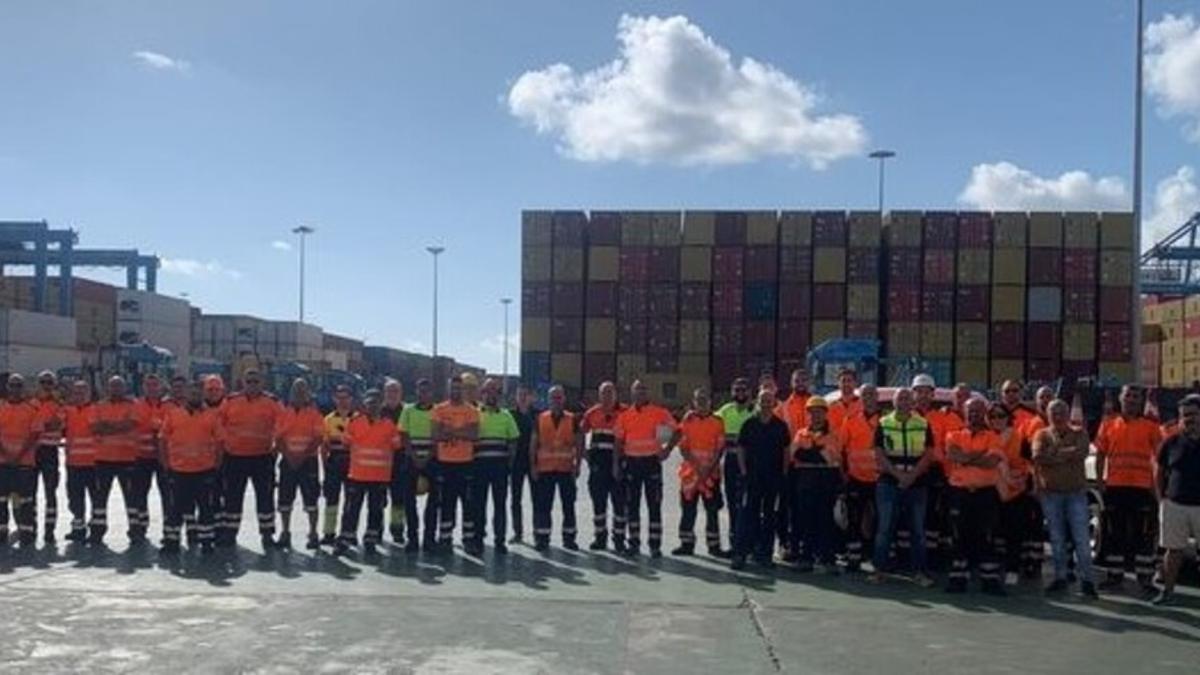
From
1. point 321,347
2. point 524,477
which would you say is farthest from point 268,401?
point 321,347

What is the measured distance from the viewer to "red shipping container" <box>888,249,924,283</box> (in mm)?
45750

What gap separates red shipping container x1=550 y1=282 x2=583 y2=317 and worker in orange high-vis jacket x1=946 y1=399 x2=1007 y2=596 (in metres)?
35.7

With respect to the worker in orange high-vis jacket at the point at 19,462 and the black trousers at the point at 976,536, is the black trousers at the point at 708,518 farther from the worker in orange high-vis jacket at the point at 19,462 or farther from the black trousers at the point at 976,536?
the worker in orange high-vis jacket at the point at 19,462

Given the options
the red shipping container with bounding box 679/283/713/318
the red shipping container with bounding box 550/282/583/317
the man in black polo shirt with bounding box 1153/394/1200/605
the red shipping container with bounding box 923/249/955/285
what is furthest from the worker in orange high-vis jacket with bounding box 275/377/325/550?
the red shipping container with bounding box 923/249/955/285

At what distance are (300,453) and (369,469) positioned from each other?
803mm

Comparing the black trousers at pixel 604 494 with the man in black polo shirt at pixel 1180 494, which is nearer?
the man in black polo shirt at pixel 1180 494

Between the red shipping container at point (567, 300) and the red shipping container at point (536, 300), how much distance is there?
0.79 feet

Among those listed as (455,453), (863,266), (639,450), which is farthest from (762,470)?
(863,266)

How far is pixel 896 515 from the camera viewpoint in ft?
37.3

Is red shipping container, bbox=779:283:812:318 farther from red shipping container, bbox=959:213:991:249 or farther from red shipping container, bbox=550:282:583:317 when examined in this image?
red shipping container, bbox=550:282:583:317

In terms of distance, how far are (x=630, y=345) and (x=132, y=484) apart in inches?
1321

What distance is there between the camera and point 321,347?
7819 centimetres

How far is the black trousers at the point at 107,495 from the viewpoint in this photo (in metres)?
13.3

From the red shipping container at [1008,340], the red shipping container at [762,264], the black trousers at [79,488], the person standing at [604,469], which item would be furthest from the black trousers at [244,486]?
the red shipping container at [1008,340]
